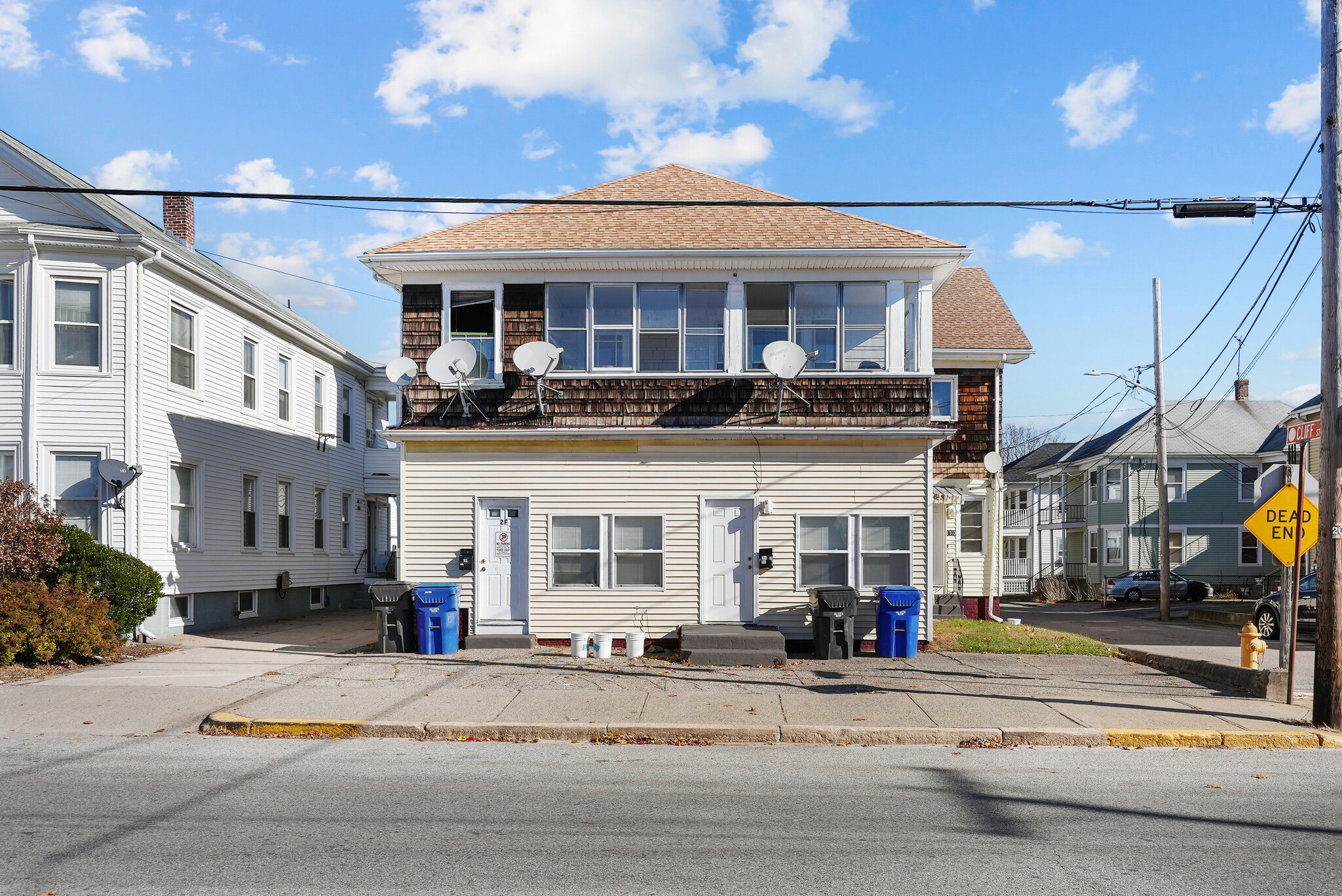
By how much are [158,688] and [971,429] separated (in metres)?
17.1

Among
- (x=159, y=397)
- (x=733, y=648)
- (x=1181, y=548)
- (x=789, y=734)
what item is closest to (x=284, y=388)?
(x=159, y=397)

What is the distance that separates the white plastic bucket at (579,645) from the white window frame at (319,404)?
14.0m

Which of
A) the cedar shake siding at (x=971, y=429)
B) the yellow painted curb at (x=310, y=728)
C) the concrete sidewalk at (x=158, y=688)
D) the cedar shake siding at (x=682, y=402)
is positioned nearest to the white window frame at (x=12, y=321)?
the concrete sidewalk at (x=158, y=688)

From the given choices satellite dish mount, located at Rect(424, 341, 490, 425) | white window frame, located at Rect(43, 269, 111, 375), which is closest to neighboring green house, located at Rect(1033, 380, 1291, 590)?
satellite dish mount, located at Rect(424, 341, 490, 425)

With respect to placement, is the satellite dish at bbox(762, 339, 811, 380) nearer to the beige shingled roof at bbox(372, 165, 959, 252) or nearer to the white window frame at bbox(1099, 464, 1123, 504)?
the beige shingled roof at bbox(372, 165, 959, 252)

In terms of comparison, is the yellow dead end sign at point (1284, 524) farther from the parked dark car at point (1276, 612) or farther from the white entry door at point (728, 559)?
the parked dark car at point (1276, 612)

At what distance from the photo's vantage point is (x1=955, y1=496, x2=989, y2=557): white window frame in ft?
74.8

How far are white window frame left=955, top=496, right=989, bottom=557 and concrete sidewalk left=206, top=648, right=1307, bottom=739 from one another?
29.0 feet

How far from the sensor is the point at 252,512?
70.4 feet

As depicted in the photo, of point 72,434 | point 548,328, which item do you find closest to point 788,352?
point 548,328

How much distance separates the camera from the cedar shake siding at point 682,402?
50.4 ft

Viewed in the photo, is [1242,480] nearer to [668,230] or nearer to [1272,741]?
[668,230]

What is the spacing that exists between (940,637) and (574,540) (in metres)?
6.46

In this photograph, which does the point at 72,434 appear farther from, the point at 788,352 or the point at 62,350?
the point at 788,352
